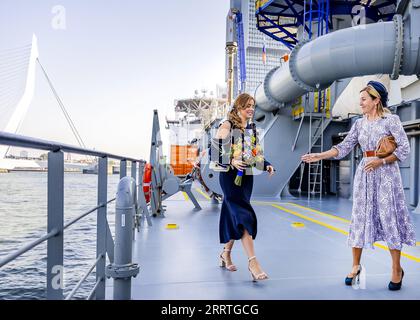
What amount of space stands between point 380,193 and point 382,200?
0.05 meters

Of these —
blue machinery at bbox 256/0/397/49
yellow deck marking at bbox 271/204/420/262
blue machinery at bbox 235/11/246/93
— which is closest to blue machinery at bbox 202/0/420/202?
blue machinery at bbox 256/0/397/49

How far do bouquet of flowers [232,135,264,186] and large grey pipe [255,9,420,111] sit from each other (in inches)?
175

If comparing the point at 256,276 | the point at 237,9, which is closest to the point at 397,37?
the point at 256,276

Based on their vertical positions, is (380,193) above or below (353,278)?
above

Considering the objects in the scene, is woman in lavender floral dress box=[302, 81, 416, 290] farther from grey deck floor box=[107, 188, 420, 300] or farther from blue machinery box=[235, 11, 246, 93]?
blue machinery box=[235, 11, 246, 93]

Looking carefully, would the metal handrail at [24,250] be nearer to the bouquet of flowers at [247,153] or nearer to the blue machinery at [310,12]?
the bouquet of flowers at [247,153]

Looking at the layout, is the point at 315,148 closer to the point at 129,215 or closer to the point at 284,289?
the point at 284,289

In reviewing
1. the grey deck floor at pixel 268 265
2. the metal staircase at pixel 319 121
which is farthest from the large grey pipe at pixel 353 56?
the grey deck floor at pixel 268 265

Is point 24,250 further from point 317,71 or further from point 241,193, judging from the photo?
point 317,71

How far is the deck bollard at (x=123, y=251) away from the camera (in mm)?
1478

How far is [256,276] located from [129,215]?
1529 mm

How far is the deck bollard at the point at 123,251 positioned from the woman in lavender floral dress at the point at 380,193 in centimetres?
183

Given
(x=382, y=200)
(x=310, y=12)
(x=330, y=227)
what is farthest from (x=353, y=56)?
(x=310, y=12)

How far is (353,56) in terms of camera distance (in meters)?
6.35
